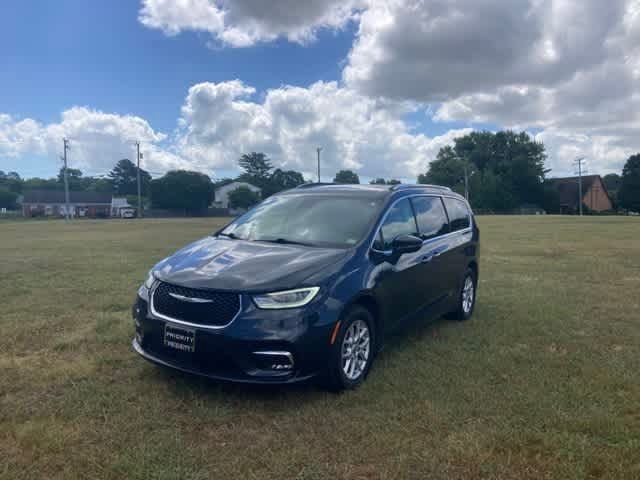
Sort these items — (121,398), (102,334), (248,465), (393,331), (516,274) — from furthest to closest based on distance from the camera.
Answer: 1. (516,274)
2. (102,334)
3. (393,331)
4. (121,398)
5. (248,465)

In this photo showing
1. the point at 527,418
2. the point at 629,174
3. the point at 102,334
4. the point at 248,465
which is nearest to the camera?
the point at 248,465

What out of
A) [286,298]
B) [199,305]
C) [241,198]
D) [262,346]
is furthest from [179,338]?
[241,198]

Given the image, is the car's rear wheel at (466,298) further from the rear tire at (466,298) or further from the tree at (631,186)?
the tree at (631,186)

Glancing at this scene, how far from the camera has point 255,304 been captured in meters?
3.50

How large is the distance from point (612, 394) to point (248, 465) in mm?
3053

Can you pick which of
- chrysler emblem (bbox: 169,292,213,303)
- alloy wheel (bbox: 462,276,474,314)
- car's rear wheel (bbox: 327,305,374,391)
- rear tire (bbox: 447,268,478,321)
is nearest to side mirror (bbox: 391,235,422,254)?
car's rear wheel (bbox: 327,305,374,391)

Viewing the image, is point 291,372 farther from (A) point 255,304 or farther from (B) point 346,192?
(B) point 346,192

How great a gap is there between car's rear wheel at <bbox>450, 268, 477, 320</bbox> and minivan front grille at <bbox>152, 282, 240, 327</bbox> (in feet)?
12.1

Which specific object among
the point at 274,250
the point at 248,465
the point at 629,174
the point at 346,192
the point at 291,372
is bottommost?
the point at 248,465

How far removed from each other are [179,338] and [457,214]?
4257 mm

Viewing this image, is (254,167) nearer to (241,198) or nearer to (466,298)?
(241,198)

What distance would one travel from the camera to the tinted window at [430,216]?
5363 mm

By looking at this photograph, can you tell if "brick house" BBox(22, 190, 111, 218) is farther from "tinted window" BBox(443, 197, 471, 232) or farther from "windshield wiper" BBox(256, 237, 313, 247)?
"windshield wiper" BBox(256, 237, 313, 247)

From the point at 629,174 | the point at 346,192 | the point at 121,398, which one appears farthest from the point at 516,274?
the point at 629,174
